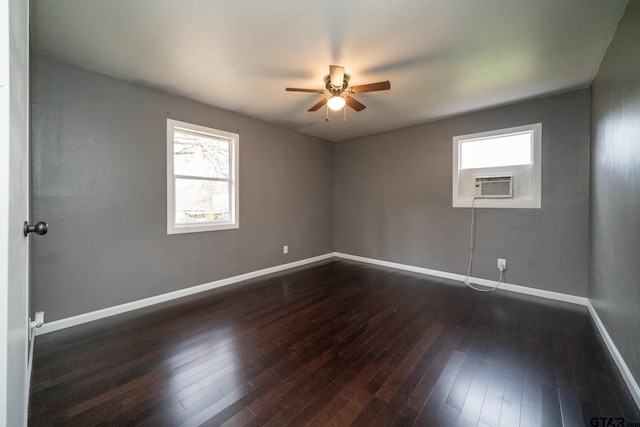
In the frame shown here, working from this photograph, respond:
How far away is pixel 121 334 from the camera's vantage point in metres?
2.23

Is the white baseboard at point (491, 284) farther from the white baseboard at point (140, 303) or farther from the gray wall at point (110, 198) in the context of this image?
the gray wall at point (110, 198)

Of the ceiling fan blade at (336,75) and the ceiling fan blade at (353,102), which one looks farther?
the ceiling fan blade at (353,102)

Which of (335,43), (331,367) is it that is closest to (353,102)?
(335,43)

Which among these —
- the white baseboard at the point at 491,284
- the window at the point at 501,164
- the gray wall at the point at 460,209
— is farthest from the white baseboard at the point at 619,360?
the window at the point at 501,164

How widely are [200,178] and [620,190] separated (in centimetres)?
417

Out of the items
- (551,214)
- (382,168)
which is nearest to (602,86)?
(551,214)

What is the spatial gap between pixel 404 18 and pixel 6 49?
2.12 meters

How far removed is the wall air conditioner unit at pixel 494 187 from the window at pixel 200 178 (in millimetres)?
3573

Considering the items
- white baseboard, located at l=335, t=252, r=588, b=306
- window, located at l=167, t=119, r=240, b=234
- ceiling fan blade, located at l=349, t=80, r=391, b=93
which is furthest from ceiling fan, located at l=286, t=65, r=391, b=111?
white baseboard, located at l=335, t=252, r=588, b=306

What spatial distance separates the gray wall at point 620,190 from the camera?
1590 mm

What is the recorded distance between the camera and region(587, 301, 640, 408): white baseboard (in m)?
1.53

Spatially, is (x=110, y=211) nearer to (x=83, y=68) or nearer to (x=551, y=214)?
Result: (x=83, y=68)

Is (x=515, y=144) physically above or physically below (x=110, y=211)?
above

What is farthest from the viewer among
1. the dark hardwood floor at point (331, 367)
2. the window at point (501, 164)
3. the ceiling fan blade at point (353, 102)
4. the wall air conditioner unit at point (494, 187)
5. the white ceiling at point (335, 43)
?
the wall air conditioner unit at point (494, 187)
